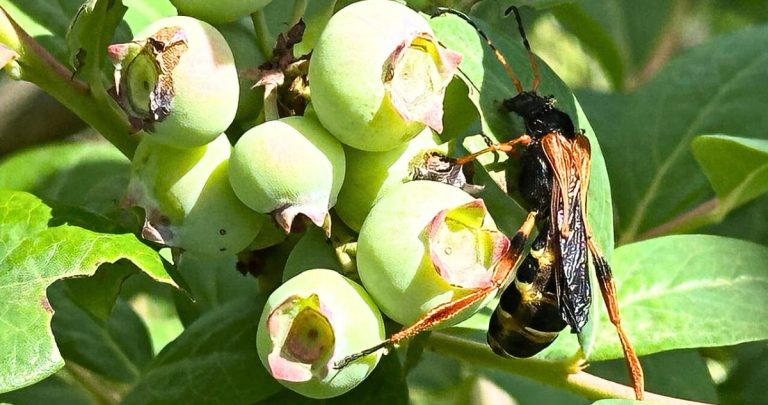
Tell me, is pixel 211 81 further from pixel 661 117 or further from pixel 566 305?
pixel 661 117

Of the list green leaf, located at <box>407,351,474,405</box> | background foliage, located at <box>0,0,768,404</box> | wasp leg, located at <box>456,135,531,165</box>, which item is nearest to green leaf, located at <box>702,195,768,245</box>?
background foliage, located at <box>0,0,768,404</box>

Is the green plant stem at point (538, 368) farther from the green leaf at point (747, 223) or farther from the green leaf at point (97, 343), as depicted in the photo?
the green leaf at point (747, 223)

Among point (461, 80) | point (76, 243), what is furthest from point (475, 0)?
point (76, 243)

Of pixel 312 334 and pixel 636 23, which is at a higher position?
pixel 312 334

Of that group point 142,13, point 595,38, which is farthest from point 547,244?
point 595,38

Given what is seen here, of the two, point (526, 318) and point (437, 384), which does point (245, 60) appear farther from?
point (437, 384)

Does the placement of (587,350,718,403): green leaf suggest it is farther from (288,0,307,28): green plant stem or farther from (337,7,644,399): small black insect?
(288,0,307,28): green plant stem

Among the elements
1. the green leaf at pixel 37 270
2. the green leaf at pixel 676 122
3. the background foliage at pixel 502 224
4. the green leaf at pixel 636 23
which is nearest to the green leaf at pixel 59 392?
the background foliage at pixel 502 224
